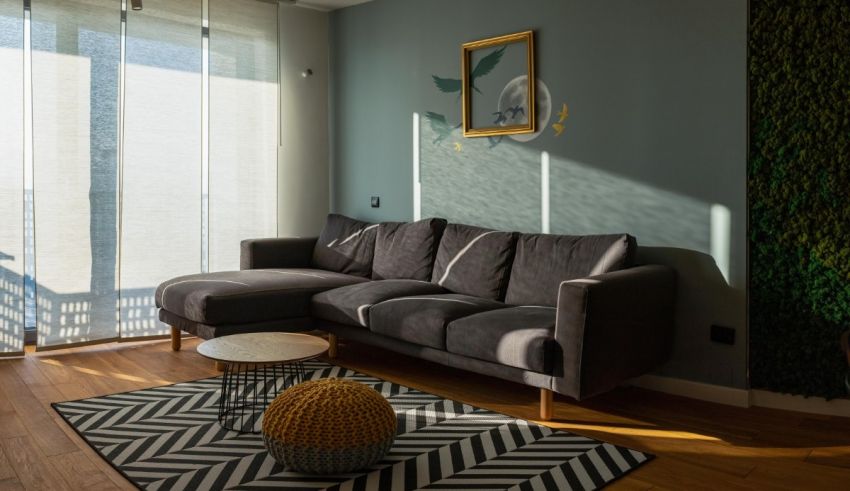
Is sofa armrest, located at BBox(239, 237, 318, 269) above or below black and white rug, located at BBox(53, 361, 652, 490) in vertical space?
above

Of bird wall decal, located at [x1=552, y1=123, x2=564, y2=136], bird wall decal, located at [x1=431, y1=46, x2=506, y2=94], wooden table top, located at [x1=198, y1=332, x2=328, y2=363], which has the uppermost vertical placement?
bird wall decal, located at [x1=431, y1=46, x2=506, y2=94]

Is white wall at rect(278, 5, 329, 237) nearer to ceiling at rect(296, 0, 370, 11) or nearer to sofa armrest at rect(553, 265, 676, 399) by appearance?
ceiling at rect(296, 0, 370, 11)

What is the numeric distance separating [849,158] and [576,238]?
1327 mm

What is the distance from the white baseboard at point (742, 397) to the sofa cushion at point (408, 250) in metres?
1.52

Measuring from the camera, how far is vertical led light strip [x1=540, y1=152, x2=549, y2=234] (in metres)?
4.33

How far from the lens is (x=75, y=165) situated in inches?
184

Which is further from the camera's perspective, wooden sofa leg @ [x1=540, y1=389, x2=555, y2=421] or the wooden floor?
wooden sofa leg @ [x1=540, y1=389, x2=555, y2=421]

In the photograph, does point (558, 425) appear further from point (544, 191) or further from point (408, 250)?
point (408, 250)

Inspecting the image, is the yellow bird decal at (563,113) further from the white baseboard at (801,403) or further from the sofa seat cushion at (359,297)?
the white baseboard at (801,403)

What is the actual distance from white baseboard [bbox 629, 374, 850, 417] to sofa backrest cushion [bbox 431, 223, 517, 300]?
961mm

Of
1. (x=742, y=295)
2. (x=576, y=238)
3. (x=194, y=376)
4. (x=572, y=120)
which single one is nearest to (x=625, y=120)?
(x=572, y=120)

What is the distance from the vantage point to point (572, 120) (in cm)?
418

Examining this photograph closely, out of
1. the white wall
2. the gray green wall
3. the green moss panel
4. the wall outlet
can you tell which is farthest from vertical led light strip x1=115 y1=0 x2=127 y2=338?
the green moss panel

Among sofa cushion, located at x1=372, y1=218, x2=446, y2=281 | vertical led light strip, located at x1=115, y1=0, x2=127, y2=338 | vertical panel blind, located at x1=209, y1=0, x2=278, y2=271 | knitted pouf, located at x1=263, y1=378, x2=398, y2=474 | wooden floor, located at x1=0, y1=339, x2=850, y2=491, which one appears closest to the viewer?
knitted pouf, located at x1=263, y1=378, x2=398, y2=474
